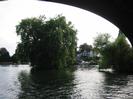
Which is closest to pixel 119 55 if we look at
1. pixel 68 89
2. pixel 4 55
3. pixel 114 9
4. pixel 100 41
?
pixel 100 41

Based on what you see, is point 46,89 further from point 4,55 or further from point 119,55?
point 4,55

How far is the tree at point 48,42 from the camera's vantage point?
219ft

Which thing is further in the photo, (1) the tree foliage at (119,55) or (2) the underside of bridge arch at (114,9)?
(1) the tree foliage at (119,55)

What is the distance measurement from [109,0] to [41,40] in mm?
64232

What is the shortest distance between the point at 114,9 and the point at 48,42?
206 feet

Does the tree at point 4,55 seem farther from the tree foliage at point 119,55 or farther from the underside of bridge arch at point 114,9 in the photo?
the underside of bridge arch at point 114,9

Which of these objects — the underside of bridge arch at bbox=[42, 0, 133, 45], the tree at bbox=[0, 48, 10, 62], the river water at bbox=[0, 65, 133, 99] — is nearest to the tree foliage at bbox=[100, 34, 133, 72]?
the river water at bbox=[0, 65, 133, 99]

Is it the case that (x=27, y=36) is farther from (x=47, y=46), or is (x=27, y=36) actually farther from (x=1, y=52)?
(x=1, y=52)

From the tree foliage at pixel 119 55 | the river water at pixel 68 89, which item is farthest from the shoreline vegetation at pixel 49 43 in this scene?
the river water at pixel 68 89

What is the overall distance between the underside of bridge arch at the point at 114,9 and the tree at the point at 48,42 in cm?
6103

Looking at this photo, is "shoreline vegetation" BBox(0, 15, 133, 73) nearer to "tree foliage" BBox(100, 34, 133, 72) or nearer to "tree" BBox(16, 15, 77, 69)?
"tree" BBox(16, 15, 77, 69)

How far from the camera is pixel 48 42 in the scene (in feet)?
221

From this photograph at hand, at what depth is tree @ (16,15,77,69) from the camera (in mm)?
66750

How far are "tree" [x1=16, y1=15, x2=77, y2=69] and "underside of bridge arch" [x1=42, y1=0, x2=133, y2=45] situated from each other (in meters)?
61.0
